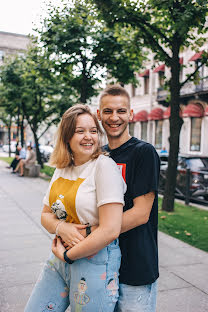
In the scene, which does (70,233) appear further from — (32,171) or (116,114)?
(32,171)

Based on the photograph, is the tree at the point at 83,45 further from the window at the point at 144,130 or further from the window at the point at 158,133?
the window at the point at 144,130

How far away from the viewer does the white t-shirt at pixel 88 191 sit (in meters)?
1.79

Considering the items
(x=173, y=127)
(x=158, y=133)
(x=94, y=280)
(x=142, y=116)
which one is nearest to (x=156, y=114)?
(x=158, y=133)

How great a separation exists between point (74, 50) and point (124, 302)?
10.9 meters

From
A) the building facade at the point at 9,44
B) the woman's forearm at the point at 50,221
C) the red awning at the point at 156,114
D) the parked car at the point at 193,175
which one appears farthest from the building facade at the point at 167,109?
the building facade at the point at 9,44

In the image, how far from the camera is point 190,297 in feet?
12.6

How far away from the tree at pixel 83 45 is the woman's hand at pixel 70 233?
902 cm

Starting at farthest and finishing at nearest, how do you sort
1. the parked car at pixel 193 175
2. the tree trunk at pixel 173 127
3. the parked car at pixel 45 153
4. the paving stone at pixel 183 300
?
the parked car at pixel 45 153 < the parked car at pixel 193 175 < the tree trunk at pixel 173 127 < the paving stone at pixel 183 300

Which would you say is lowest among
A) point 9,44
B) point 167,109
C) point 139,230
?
point 139,230

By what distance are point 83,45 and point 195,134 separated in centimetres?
1653

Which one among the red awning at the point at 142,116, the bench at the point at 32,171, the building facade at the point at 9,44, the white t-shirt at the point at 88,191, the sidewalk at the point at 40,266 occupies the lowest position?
the bench at the point at 32,171

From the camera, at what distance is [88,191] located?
1.86 meters

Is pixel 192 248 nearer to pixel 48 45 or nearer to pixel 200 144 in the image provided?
pixel 48 45

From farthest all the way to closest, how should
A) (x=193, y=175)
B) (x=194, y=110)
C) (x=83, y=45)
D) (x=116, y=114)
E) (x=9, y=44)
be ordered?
(x=9, y=44) → (x=194, y=110) → (x=83, y=45) → (x=193, y=175) → (x=116, y=114)
